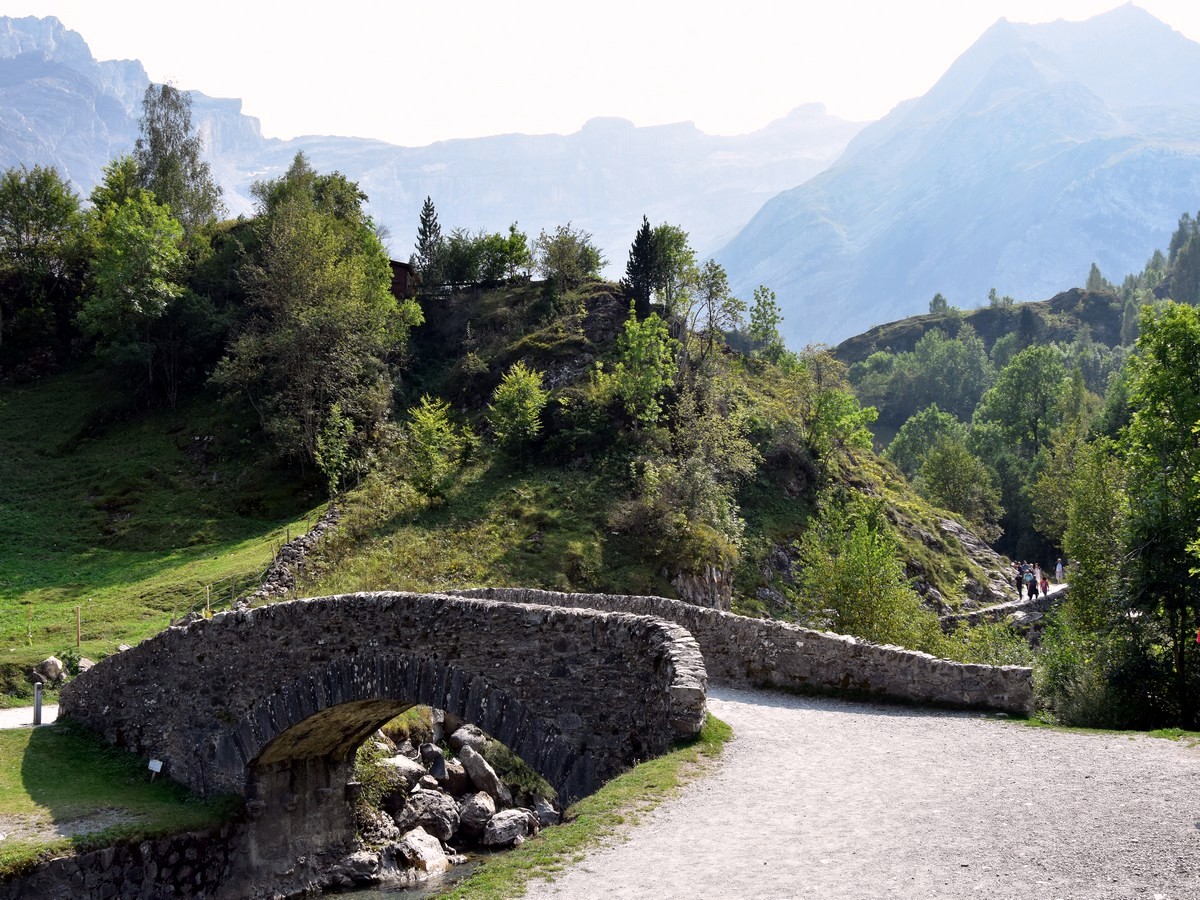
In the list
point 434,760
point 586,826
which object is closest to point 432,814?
point 434,760

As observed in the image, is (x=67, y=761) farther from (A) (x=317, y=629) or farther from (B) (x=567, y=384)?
(B) (x=567, y=384)

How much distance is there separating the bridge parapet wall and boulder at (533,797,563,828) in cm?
502

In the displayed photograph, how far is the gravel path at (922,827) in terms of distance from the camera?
847cm

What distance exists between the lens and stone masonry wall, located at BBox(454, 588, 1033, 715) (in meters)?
18.7

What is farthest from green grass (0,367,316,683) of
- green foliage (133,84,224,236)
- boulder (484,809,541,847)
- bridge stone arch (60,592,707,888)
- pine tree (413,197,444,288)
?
pine tree (413,197,444,288)

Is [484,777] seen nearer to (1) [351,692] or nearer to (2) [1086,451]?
(1) [351,692]

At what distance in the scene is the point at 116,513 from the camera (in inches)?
1724

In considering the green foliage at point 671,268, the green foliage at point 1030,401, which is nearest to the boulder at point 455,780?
the green foliage at point 671,268

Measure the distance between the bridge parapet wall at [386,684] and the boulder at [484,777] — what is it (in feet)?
13.2

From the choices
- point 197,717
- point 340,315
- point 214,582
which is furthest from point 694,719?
point 340,315

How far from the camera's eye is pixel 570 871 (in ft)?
31.7

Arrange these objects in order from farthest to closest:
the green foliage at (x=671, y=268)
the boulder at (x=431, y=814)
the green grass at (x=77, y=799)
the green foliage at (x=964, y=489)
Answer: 1. the green foliage at (x=964, y=489)
2. the green foliage at (x=671, y=268)
3. the boulder at (x=431, y=814)
4. the green grass at (x=77, y=799)

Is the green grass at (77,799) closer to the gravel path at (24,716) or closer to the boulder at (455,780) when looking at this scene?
the gravel path at (24,716)

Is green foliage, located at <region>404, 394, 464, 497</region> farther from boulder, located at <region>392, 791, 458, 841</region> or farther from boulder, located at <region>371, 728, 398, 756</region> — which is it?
boulder, located at <region>392, 791, 458, 841</region>
